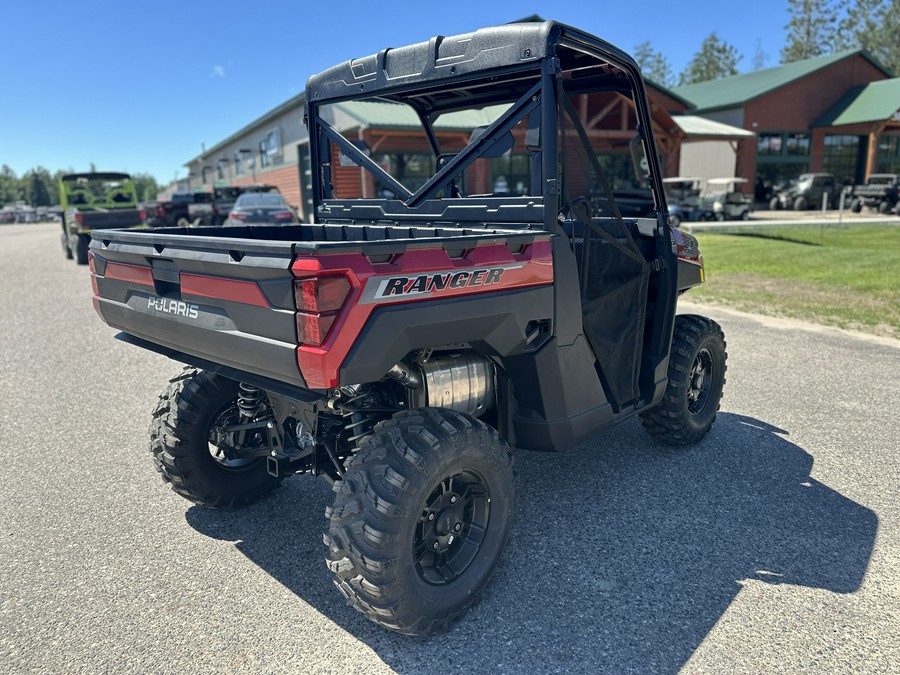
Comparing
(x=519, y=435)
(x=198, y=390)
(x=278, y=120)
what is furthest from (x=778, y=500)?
(x=278, y=120)

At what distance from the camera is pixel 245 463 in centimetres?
356

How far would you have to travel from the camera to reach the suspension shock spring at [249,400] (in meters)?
3.10

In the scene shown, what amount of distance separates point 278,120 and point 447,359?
33.7 meters

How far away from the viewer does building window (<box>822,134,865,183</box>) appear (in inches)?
1469

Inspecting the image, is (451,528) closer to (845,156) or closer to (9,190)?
(845,156)

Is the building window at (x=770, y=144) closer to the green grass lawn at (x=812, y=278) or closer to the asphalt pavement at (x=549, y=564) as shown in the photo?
the green grass lawn at (x=812, y=278)

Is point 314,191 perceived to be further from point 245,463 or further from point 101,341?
point 101,341

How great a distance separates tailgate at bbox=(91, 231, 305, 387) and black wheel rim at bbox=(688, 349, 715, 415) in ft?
9.59

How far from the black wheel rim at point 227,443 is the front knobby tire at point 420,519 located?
1.00 m

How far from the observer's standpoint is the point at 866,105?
114ft

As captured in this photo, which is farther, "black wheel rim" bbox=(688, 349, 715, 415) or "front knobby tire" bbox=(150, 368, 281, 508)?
"black wheel rim" bbox=(688, 349, 715, 415)

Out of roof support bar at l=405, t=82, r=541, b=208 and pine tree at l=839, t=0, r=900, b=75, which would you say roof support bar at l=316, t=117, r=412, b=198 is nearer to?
roof support bar at l=405, t=82, r=541, b=208

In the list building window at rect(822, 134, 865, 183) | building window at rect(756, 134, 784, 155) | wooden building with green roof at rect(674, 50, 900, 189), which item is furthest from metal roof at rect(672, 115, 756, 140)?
building window at rect(822, 134, 865, 183)

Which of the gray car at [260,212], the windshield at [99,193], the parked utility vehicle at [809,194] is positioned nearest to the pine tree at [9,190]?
the windshield at [99,193]
